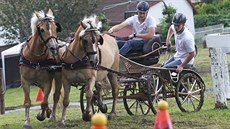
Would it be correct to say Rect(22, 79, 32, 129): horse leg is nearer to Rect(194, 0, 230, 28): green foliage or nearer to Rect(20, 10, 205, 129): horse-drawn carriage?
Rect(20, 10, 205, 129): horse-drawn carriage

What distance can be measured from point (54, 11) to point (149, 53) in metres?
24.4

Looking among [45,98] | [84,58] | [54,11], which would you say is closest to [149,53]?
[84,58]

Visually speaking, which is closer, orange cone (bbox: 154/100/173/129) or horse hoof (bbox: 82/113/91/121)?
orange cone (bbox: 154/100/173/129)

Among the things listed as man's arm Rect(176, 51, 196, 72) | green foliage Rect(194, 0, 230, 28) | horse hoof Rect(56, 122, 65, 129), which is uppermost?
green foliage Rect(194, 0, 230, 28)

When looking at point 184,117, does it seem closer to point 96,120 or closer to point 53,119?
point 53,119

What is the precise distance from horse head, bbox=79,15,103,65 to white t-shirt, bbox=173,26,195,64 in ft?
8.62

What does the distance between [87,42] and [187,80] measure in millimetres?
3069

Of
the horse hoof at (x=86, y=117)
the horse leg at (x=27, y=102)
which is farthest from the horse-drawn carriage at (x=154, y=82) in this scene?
the horse leg at (x=27, y=102)

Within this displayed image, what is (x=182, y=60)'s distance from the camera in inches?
478

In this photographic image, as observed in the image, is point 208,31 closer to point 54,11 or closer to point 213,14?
point 213,14

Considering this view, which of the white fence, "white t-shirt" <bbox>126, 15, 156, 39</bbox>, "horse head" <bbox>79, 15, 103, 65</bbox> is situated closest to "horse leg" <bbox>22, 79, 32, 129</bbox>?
"horse head" <bbox>79, 15, 103, 65</bbox>

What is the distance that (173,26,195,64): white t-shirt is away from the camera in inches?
470

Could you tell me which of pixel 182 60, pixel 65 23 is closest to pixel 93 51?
pixel 182 60

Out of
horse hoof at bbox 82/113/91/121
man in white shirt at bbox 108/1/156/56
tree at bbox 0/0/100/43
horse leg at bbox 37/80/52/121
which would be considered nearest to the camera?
horse leg at bbox 37/80/52/121
